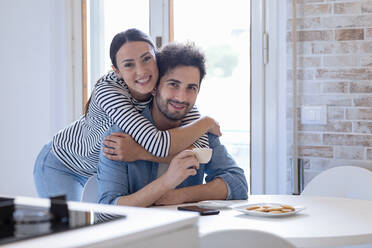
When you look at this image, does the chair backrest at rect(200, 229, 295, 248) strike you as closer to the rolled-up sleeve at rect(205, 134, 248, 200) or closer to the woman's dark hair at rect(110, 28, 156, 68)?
the rolled-up sleeve at rect(205, 134, 248, 200)

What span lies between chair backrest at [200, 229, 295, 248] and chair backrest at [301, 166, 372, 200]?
122 cm

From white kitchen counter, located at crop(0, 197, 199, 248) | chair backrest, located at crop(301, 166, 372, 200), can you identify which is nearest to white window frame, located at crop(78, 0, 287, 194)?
chair backrest, located at crop(301, 166, 372, 200)

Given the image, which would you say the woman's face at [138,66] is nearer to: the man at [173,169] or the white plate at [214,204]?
the man at [173,169]

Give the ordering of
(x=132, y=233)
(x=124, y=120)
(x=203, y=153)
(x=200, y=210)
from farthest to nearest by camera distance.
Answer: (x=124, y=120), (x=203, y=153), (x=200, y=210), (x=132, y=233)

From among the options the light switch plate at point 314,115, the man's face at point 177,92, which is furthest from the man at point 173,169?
the light switch plate at point 314,115


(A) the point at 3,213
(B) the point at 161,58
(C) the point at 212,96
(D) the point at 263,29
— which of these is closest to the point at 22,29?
(C) the point at 212,96

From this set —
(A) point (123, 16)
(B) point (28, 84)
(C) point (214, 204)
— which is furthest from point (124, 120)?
(B) point (28, 84)

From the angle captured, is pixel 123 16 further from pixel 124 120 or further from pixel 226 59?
pixel 124 120

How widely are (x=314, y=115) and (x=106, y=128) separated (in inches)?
48.2

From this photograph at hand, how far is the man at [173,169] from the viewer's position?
173cm

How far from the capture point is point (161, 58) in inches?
78.4

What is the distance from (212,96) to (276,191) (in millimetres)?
719

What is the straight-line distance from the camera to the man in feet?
5.67

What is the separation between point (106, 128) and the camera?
211cm
